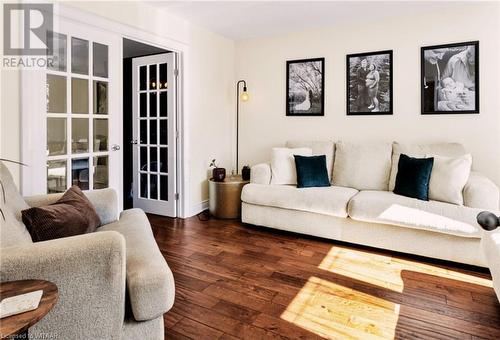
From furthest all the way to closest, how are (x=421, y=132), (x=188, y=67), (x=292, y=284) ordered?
1. (x=188, y=67)
2. (x=421, y=132)
3. (x=292, y=284)

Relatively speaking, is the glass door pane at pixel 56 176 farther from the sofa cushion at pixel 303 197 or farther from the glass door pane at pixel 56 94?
the sofa cushion at pixel 303 197

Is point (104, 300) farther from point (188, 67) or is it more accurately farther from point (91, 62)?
point (188, 67)

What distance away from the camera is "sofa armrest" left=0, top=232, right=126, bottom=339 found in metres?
1.24

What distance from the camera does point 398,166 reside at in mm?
3271

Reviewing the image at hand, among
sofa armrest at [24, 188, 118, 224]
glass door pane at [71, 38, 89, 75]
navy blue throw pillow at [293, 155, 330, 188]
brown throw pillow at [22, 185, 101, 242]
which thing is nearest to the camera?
brown throw pillow at [22, 185, 101, 242]

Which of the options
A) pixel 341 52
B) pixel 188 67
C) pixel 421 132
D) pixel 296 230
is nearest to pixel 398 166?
pixel 421 132

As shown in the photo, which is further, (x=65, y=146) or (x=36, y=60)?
(x=65, y=146)

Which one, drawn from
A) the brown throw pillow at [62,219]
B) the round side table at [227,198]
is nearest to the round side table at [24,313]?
the brown throw pillow at [62,219]

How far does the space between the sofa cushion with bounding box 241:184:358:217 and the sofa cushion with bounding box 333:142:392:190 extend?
19 centimetres

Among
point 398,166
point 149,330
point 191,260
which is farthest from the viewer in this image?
point 398,166

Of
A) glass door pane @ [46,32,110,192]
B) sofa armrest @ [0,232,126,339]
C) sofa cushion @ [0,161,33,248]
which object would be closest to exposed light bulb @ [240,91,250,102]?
glass door pane @ [46,32,110,192]

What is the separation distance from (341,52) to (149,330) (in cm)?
373

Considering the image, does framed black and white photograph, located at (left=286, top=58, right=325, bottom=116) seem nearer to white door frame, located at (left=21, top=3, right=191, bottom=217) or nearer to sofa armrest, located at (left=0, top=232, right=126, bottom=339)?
white door frame, located at (left=21, top=3, right=191, bottom=217)

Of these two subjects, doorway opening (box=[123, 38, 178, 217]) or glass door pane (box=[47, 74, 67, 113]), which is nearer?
glass door pane (box=[47, 74, 67, 113])
